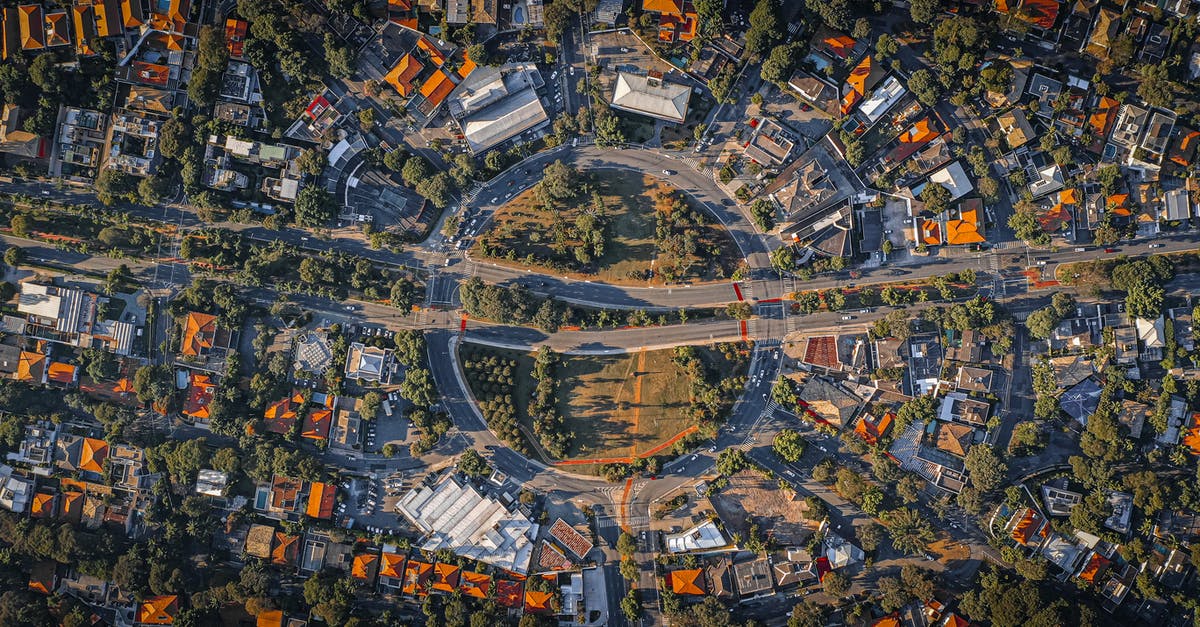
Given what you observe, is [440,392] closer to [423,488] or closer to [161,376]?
[423,488]

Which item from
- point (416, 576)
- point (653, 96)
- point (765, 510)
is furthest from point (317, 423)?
point (653, 96)

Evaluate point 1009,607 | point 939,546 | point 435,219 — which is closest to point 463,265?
point 435,219

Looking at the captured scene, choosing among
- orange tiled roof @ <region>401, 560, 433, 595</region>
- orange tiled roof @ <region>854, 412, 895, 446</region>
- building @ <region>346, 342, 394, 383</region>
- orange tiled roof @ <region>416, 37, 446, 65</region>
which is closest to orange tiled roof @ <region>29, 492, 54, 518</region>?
building @ <region>346, 342, 394, 383</region>

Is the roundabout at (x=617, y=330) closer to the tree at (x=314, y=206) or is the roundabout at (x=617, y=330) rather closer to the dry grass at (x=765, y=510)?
the dry grass at (x=765, y=510)

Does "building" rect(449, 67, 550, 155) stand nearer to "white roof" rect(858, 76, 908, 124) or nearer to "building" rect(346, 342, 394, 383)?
"building" rect(346, 342, 394, 383)

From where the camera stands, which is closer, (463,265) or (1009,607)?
(1009,607)

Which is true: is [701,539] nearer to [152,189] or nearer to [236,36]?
[152,189]

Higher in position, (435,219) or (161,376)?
(435,219)
